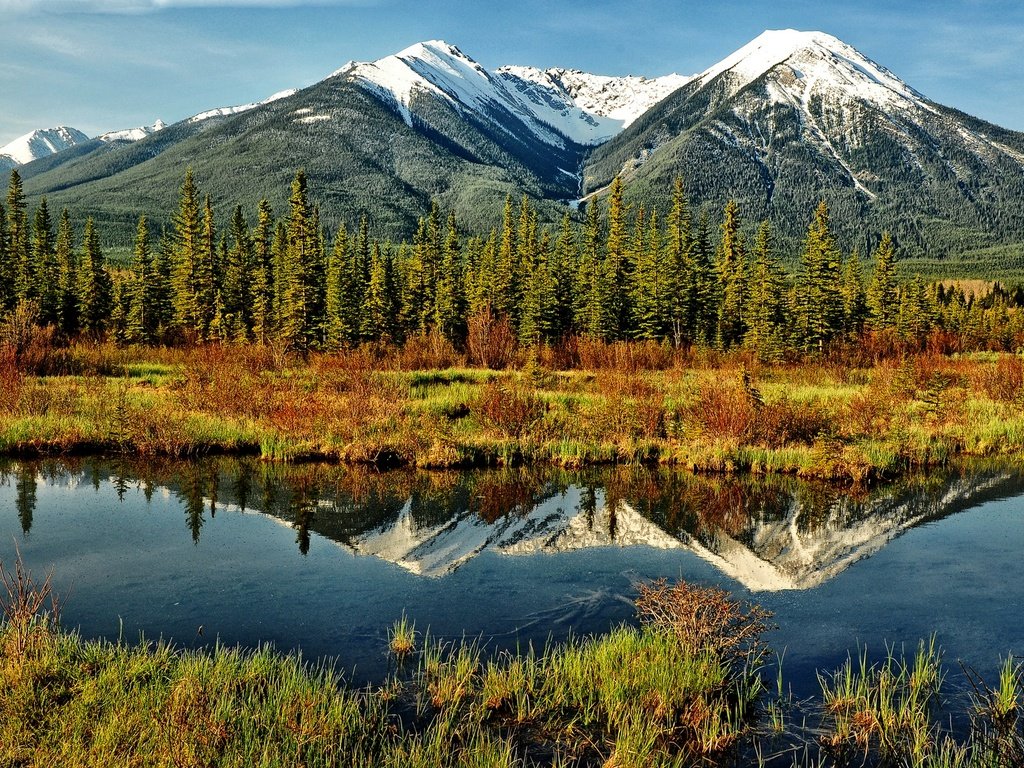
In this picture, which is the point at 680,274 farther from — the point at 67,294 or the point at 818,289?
the point at 67,294

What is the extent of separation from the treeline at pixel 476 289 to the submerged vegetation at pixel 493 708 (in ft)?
128

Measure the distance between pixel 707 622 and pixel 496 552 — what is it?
5.27 metres

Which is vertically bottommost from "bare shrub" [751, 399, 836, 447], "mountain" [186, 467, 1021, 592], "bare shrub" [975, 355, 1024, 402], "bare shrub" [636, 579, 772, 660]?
"mountain" [186, 467, 1021, 592]

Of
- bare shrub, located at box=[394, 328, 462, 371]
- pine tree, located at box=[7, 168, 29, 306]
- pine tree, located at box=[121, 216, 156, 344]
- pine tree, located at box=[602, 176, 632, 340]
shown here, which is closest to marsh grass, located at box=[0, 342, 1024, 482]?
bare shrub, located at box=[394, 328, 462, 371]

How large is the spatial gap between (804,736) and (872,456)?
1461 cm

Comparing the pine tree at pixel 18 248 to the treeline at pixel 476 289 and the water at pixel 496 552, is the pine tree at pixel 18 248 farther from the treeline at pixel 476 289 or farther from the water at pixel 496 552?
the water at pixel 496 552

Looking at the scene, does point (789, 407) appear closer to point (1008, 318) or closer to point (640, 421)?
point (640, 421)

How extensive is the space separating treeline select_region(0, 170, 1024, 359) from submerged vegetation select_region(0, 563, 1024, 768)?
3906 cm

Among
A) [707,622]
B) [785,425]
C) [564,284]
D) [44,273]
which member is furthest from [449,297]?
[707,622]

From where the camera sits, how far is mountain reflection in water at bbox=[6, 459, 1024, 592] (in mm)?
13656

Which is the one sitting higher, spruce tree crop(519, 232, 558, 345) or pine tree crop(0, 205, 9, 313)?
pine tree crop(0, 205, 9, 313)

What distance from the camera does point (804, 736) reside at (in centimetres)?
738

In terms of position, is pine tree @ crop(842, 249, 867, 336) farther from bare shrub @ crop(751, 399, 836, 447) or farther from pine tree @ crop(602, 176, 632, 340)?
bare shrub @ crop(751, 399, 836, 447)

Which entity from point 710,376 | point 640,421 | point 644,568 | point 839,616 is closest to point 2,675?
point 644,568
